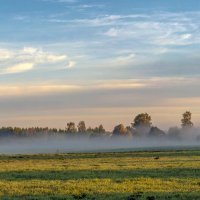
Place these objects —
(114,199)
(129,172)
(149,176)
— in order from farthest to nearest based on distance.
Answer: (129,172) < (149,176) < (114,199)

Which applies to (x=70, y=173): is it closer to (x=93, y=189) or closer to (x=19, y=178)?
(x=19, y=178)

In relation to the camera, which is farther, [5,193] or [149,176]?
[149,176]

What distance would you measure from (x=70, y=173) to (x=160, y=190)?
1536 cm

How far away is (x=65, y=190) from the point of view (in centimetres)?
3372

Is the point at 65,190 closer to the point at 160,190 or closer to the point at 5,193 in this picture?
the point at 5,193

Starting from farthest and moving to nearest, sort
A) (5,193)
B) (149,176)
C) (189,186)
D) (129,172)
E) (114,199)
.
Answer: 1. (129,172)
2. (149,176)
3. (189,186)
4. (5,193)
5. (114,199)

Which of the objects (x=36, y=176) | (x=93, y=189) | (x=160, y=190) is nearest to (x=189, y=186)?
(x=160, y=190)

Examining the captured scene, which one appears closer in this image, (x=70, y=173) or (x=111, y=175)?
(x=111, y=175)

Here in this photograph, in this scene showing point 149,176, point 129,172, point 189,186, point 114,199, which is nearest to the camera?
point 114,199

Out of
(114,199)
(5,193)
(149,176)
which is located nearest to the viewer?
(114,199)

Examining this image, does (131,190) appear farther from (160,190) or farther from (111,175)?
(111,175)

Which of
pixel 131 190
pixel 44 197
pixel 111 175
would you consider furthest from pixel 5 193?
pixel 111 175

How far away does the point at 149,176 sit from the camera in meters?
42.9

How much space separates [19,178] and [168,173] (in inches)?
484
